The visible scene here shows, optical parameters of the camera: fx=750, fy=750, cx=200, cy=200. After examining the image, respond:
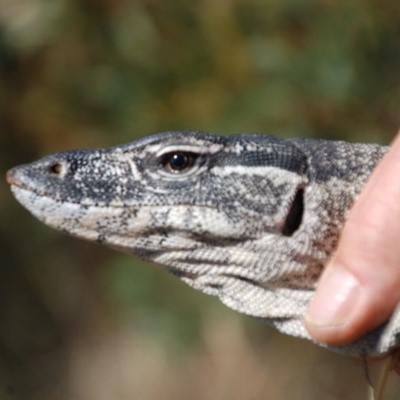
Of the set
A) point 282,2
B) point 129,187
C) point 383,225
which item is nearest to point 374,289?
point 383,225

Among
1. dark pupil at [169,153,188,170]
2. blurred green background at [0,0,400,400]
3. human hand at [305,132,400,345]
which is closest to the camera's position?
human hand at [305,132,400,345]

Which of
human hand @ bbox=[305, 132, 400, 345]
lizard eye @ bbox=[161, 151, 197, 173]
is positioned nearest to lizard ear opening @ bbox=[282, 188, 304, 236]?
human hand @ bbox=[305, 132, 400, 345]

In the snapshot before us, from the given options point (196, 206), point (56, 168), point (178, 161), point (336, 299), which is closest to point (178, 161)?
point (178, 161)

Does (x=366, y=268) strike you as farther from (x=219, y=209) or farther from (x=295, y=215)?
(x=219, y=209)

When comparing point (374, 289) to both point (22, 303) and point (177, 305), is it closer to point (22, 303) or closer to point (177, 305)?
point (177, 305)

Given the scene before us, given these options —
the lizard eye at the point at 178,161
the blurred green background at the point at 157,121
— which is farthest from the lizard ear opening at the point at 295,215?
the blurred green background at the point at 157,121

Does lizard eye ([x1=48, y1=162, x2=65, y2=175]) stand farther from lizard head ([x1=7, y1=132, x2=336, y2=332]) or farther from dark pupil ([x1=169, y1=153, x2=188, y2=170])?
dark pupil ([x1=169, y1=153, x2=188, y2=170])

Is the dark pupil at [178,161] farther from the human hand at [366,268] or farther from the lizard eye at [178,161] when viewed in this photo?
the human hand at [366,268]
